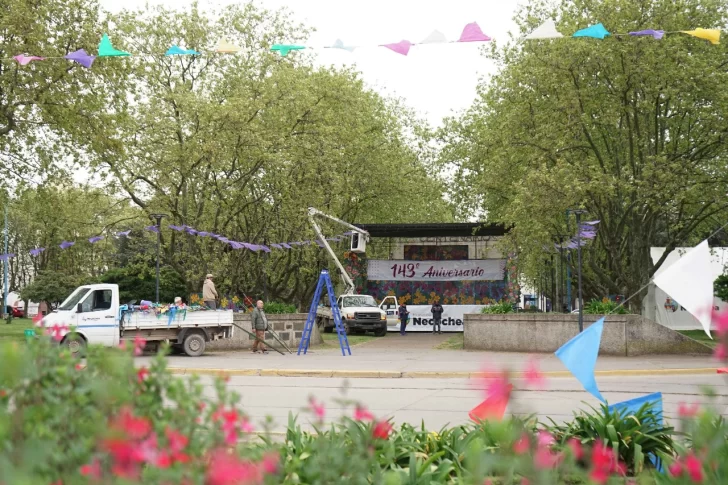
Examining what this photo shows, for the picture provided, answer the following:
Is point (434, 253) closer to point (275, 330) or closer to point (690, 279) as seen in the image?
point (275, 330)

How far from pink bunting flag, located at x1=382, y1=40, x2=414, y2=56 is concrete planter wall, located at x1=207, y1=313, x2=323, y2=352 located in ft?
42.8

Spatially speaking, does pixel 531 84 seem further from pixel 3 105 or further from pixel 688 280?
pixel 688 280

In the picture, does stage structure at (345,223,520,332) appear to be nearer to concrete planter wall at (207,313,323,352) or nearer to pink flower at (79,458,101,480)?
concrete planter wall at (207,313,323,352)

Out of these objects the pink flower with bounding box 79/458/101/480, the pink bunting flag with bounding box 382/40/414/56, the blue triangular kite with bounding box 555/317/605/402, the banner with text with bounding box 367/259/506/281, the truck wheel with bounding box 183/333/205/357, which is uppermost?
the pink bunting flag with bounding box 382/40/414/56

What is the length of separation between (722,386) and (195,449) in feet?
49.2

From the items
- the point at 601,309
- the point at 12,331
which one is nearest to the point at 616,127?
the point at 601,309

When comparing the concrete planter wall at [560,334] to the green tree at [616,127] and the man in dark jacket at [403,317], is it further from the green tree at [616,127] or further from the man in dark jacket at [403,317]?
the man in dark jacket at [403,317]

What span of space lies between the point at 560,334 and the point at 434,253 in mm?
18675

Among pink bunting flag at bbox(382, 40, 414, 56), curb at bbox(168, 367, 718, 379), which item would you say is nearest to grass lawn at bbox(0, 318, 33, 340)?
curb at bbox(168, 367, 718, 379)

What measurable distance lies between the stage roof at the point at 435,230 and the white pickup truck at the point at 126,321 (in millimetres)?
16265

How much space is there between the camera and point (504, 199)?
1433 inches

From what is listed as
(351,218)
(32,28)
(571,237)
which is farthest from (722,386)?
(351,218)

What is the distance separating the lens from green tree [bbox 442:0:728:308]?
81.1 feet

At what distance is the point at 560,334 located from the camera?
25.0m
